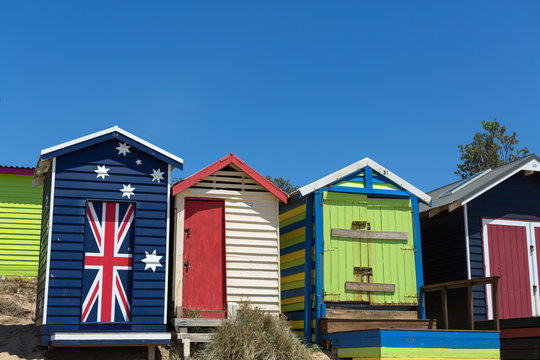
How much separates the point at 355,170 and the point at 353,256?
1898mm

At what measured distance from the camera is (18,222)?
20.2 meters

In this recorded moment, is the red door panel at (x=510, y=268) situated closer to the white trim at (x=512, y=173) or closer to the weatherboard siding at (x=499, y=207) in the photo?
the weatherboard siding at (x=499, y=207)

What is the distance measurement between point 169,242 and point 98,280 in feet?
5.99

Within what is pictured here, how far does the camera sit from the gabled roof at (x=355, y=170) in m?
14.4

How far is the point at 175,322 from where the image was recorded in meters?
12.6

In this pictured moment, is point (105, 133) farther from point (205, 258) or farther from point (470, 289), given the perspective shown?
point (470, 289)

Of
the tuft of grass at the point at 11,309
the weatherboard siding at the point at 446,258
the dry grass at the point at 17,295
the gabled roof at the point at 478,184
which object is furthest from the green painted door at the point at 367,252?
the dry grass at the point at 17,295

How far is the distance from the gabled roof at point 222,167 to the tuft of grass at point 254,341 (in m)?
2.76

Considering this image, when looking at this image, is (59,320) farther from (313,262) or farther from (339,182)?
(339,182)

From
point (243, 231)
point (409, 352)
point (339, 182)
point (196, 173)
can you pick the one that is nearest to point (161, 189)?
point (196, 173)

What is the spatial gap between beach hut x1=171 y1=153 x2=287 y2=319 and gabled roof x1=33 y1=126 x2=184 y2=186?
623mm

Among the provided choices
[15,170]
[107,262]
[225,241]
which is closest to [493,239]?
[225,241]

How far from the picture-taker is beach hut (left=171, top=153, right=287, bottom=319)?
13.3 metres

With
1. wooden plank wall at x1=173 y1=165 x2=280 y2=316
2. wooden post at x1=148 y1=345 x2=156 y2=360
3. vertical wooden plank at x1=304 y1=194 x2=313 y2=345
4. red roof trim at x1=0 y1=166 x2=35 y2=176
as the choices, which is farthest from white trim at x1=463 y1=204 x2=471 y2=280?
red roof trim at x1=0 y1=166 x2=35 y2=176
